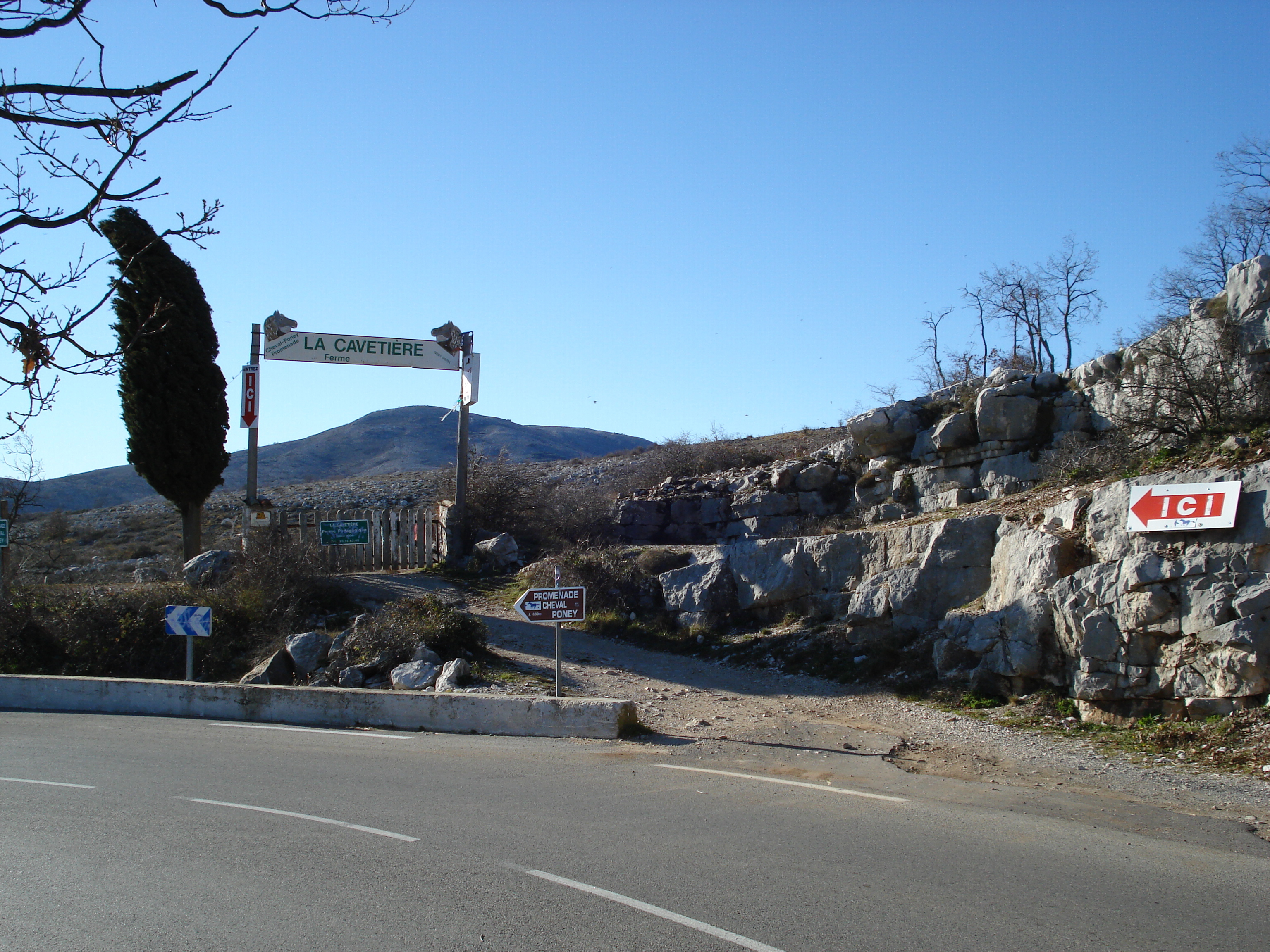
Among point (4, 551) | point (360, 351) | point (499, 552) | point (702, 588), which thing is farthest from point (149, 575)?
point (702, 588)

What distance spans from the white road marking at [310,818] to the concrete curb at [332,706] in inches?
171

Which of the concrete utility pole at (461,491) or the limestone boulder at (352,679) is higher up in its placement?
the concrete utility pole at (461,491)

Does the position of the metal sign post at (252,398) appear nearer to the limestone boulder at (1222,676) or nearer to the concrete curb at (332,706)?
the concrete curb at (332,706)

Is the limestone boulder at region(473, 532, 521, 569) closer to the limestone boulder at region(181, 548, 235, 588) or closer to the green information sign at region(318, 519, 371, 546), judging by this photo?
the green information sign at region(318, 519, 371, 546)

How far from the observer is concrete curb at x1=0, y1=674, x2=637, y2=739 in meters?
11.6

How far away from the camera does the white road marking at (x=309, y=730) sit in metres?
11.7

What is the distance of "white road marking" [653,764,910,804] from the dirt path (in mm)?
463

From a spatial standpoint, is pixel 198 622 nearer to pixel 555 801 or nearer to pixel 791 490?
pixel 555 801

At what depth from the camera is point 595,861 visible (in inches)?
244

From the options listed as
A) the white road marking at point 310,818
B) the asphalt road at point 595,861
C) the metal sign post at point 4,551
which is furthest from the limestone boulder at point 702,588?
the metal sign post at point 4,551

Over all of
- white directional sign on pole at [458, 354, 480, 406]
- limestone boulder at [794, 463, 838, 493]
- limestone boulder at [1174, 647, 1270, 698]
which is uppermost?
white directional sign on pole at [458, 354, 480, 406]

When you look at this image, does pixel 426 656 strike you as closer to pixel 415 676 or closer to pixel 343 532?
pixel 415 676

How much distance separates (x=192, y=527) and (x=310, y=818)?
736 inches

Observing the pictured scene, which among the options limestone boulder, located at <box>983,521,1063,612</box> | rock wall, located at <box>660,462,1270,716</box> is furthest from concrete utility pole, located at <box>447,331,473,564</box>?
limestone boulder, located at <box>983,521,1063,612</box>
